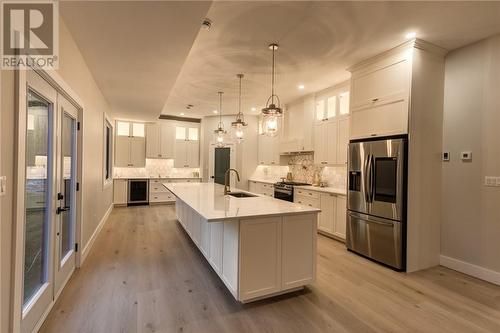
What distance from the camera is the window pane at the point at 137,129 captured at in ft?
25.2

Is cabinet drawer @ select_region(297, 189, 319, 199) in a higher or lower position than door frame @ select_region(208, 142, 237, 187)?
lower

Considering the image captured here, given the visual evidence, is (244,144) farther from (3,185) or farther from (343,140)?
(3,185)

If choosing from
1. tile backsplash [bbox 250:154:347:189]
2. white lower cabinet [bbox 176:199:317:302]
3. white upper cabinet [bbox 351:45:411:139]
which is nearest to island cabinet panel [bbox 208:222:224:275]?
white lower cabinet [bbox 176:199:317:302]

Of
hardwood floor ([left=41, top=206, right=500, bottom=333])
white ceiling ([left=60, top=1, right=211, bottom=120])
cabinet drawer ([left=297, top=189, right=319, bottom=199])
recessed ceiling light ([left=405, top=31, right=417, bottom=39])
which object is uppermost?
recessed ceiling light ([left=405, top=31, right=417, bottom=39])

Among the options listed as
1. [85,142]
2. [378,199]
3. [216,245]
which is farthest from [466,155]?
[85,142]

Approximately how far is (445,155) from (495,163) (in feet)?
1.77

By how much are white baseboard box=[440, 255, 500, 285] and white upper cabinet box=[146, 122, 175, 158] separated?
713cm

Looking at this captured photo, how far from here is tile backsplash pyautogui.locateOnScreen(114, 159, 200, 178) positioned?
7.98m

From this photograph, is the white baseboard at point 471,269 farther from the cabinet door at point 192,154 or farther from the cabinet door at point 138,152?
the cabinet door at point 138,152

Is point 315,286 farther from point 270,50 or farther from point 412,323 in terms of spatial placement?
point 270,50

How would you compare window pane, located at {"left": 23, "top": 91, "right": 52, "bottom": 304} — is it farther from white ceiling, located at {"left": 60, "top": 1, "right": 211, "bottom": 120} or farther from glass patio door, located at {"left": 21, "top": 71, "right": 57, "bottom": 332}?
white ceiling, located at {"left": 60, "top": 1, "right": 211, "bottom": 120}

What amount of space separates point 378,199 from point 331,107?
89.9 inches

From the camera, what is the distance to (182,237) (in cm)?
454

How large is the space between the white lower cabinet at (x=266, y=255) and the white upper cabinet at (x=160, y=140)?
5.71 metres
